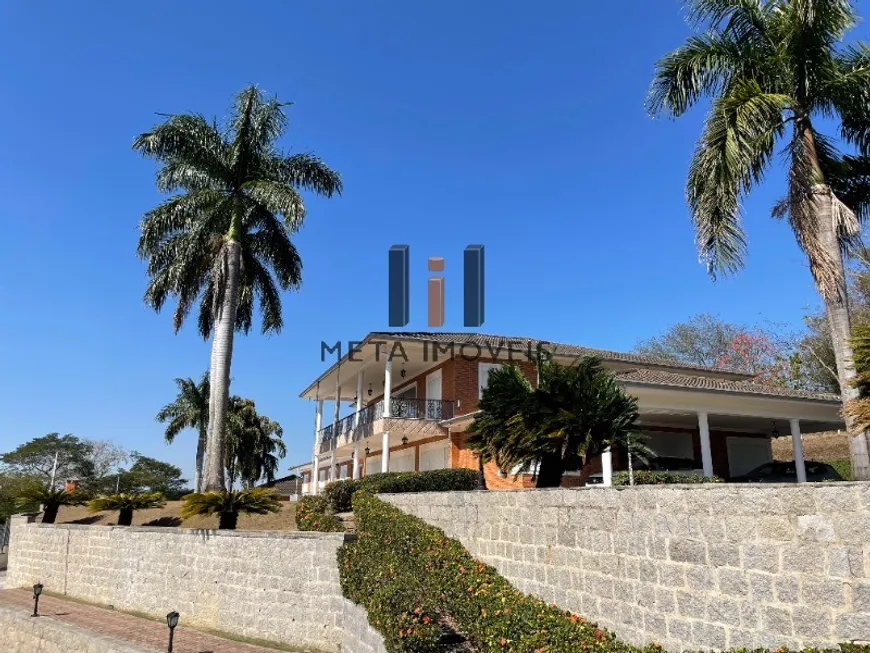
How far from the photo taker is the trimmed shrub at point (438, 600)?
582 cm

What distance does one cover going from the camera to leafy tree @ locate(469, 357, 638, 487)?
10.1 metres

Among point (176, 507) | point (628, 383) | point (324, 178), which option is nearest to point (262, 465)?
point (176, 507)

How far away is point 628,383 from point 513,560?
8914mm

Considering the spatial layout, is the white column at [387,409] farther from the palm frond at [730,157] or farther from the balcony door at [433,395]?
the palm frond at [730,157]

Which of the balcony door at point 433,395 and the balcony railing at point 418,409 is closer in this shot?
the balcony railing at point 418,409

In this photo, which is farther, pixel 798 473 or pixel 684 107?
pixel 798 473

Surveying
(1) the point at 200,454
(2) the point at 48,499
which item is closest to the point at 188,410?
(1) the point at 200,454

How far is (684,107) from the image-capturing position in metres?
13.6

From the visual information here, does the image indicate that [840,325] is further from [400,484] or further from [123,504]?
[123,504]

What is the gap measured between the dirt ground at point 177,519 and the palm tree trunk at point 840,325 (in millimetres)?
11832

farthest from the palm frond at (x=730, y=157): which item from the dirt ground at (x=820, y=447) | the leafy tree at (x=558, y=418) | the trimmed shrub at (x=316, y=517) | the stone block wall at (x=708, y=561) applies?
the dirt ground at (x=820, y=447)

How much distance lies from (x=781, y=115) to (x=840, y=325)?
453cm

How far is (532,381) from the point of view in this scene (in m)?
18.6

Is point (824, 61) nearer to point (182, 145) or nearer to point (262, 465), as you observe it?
point (182, 145)
